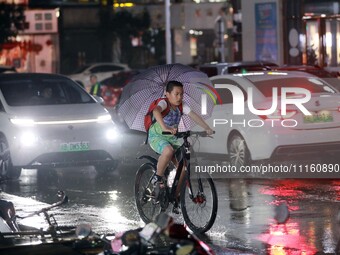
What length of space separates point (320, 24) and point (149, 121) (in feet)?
72.4

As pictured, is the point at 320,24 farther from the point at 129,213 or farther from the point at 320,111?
the point at 129,213

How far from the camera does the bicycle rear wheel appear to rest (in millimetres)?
12852

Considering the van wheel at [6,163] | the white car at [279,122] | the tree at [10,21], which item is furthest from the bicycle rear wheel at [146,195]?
the tree at [10,21]

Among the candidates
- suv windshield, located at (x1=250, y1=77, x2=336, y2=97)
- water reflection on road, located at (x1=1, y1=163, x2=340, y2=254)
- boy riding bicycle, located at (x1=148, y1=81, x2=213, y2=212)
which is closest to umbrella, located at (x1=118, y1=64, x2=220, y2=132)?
water reflection on road, located at (x1=1, y1=163, x2=340, y2=254)

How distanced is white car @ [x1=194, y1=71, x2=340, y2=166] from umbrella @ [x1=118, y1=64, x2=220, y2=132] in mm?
3053

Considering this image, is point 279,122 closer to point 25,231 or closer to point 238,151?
point 238,151

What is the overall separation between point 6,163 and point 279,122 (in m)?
4.05

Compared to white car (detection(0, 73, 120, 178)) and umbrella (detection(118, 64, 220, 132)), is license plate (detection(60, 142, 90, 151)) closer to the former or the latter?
white car (detection(0, 73, 120, 178))

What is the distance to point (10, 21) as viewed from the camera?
55.5m

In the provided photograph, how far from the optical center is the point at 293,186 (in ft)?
52.9

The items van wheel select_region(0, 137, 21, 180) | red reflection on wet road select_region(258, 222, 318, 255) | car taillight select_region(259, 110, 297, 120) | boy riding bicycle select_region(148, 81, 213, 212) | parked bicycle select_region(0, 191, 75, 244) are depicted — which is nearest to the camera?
parked bicycle select_region(0, 191, 75, 244)

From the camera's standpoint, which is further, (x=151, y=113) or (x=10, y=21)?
(x=10, y=21)

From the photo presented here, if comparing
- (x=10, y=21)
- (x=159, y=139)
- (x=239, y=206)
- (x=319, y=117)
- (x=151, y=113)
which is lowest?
(x=239, y=206)

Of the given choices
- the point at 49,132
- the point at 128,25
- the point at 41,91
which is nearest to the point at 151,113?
the point at 49,132
